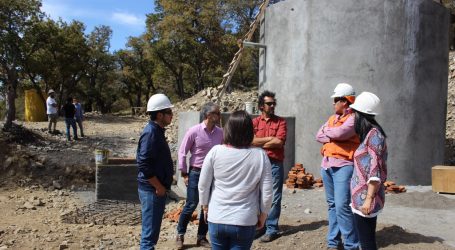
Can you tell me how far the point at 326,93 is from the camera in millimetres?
9359

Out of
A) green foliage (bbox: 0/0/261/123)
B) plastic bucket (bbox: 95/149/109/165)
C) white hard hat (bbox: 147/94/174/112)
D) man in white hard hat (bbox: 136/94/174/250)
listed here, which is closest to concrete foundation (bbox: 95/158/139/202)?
plastic bucket (bbox: 95/149/109/165)

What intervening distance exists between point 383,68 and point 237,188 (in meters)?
6.85

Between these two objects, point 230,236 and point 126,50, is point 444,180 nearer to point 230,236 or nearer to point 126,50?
point 230,236

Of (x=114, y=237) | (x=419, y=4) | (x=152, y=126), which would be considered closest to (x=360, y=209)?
(x=152, y=126)

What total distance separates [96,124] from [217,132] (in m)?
20.7

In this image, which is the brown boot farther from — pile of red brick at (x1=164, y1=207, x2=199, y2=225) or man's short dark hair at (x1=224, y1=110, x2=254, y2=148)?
man's short dark hair at (x1=224, y1=110, x2=254, y2=148)

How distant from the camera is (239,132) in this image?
127 inches

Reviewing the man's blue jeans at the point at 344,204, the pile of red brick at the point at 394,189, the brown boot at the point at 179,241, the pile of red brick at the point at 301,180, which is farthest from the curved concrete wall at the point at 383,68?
the man's blue jeans at the point at 344,204

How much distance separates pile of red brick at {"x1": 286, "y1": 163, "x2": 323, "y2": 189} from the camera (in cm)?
898

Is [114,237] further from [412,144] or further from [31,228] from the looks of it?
[412,144]

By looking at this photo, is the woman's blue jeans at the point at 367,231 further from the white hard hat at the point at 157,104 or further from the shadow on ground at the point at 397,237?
the white hard hat at the point at 157,104


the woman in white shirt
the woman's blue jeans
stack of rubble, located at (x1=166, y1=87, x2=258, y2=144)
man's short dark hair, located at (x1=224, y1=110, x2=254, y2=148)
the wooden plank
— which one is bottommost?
the wooden plank

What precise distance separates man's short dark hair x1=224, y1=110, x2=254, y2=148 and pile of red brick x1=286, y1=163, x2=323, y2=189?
A: 19.4 feet

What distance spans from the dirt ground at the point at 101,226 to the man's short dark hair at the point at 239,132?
8.15 ft
